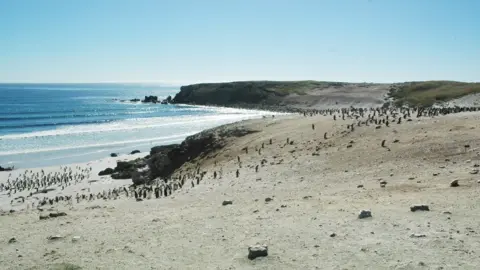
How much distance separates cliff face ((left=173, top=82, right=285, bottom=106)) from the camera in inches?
5999

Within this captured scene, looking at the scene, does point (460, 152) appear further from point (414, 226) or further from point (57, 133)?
point (57, 133)

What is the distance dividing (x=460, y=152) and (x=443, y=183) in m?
5.79

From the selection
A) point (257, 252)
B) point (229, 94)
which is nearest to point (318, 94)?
point (229, 94)

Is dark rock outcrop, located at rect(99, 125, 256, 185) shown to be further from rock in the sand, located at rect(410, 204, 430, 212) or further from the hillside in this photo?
the hillside

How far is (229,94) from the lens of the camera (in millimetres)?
164625

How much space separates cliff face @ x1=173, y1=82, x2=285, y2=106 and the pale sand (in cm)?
12080

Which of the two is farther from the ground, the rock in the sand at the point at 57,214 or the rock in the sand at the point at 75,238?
the rock in the sand at the point at 75,238

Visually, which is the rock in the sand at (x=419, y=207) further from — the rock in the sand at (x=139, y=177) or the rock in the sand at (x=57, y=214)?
the rock in the sand at (x=139, y=177)

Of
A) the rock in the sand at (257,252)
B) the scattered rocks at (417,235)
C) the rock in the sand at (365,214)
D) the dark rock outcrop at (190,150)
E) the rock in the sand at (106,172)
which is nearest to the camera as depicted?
the rock in the sand at (257,252)

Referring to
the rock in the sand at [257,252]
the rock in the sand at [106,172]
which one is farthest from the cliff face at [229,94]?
the rock in the sand at [257,252]

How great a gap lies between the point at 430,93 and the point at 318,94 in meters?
41.9

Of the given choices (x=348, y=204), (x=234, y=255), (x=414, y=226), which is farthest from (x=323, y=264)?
(x=348, y=204)

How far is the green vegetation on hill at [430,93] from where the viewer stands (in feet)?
302

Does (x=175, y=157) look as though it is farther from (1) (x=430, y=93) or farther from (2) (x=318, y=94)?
(2) (x=318, y=94)
